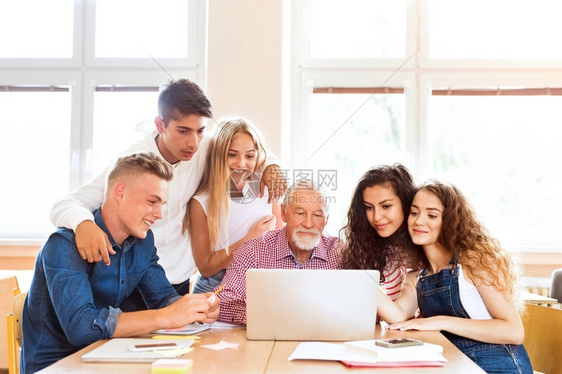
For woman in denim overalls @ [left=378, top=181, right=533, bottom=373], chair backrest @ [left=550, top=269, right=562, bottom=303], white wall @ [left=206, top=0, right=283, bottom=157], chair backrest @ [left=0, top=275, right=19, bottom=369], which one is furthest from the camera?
white wall @ [left=206, top=0, right=283, bottom=157]

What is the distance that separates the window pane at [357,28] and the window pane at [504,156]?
535 mm

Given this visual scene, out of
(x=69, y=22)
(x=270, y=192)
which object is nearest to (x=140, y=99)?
(x=69, y=22)

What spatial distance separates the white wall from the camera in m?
3.83

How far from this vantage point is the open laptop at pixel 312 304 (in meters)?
1.72

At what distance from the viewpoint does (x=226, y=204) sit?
102 inches

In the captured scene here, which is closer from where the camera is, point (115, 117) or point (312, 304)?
point (312, 304)

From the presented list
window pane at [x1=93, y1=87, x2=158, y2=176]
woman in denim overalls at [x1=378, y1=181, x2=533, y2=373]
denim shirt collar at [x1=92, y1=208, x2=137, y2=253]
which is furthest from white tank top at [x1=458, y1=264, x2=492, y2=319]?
window pane at [x1=93, y1=87, x2=158, y2=176]

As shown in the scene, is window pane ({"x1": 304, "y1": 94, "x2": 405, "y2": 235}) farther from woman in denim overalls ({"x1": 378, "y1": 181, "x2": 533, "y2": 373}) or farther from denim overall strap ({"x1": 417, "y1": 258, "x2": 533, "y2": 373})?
denim overall strap ({"x1": 417, "y1": 258, "x2": 533, "y2": 373})

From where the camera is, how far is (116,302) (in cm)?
197

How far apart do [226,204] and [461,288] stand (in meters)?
1.04

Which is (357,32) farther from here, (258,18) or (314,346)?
(314,346)

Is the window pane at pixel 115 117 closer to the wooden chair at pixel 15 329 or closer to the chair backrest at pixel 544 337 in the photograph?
the wooden chair at pixel 15 329

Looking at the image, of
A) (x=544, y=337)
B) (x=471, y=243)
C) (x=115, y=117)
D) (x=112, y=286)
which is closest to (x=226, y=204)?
(x=112, y=286)

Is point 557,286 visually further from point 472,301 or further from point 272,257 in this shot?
point 272,257
